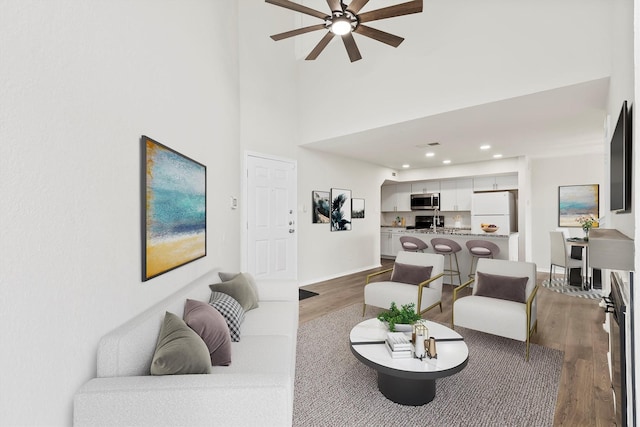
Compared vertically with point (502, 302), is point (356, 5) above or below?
above

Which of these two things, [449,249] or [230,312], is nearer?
[230,312]

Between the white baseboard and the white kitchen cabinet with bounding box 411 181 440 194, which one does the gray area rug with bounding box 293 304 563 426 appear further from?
the white kitchen cabinet with bounding box 411 181 440 194

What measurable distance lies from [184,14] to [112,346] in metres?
2.49

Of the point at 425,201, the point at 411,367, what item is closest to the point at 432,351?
the point at 411,367

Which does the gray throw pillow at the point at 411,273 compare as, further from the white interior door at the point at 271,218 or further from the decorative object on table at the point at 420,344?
the white interior door at the point at 271,218

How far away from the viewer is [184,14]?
2.55 m

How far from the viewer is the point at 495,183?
7141 mm

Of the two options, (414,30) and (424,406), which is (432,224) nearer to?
(414,30)

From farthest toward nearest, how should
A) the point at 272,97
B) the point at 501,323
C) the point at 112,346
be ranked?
the point at 272,97 < the point at 501,323 < the point at 112,346

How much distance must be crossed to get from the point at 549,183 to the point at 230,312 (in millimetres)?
6952

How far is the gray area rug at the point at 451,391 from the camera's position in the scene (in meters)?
1.93

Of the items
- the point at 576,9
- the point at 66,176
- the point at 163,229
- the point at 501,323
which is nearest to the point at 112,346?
the point at 66,176

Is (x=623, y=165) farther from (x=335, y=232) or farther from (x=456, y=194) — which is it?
(x=456, y=194)

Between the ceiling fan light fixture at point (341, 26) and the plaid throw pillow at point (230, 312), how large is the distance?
2.45 meters
